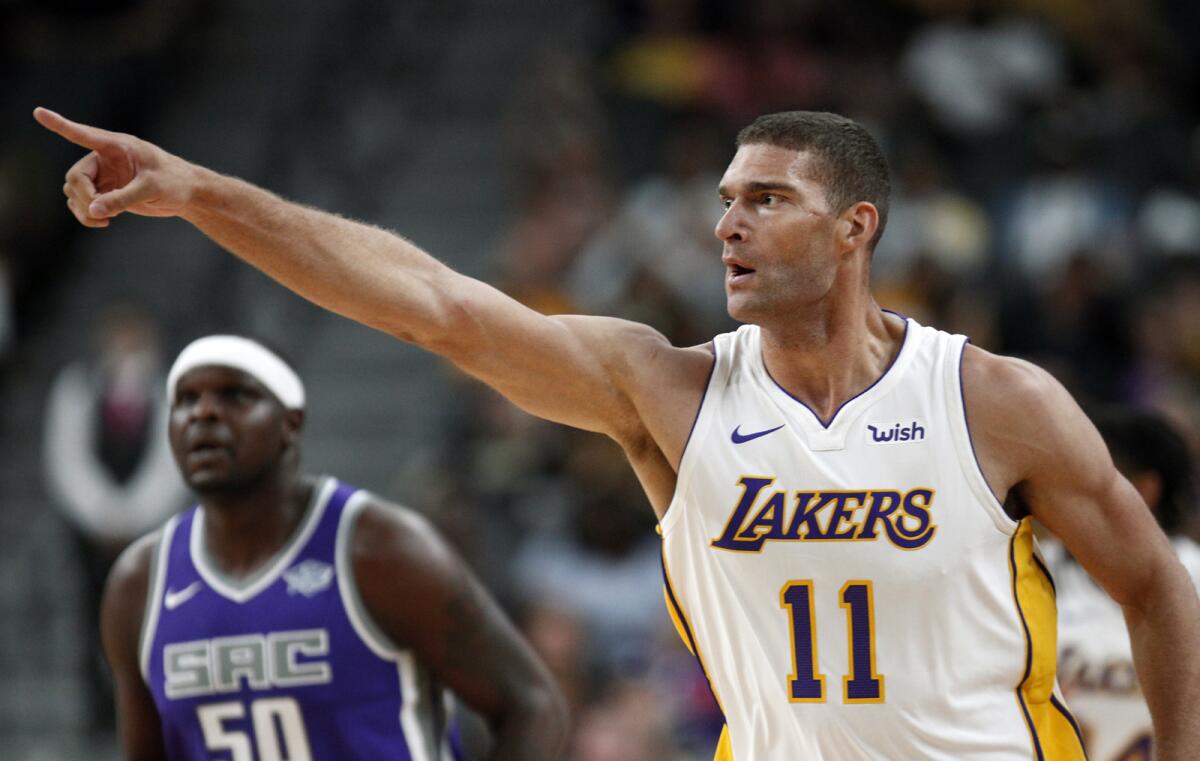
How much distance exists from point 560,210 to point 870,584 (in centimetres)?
826

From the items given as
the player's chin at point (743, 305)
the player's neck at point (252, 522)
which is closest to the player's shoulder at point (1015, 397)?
the player's chin at point (743, 305)

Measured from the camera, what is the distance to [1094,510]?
4.24m

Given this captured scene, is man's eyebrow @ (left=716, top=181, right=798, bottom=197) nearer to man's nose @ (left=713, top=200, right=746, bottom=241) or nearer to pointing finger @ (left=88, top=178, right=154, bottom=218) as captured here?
man's nose @ (left=713, top=200, right=746, bottom=241)

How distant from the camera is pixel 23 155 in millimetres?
14422

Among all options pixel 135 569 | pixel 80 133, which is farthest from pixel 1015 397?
pixel 135 569

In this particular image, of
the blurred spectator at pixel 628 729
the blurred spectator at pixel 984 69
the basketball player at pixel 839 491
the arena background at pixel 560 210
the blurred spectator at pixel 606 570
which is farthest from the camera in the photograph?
the blurred spectator at pixel 984 69

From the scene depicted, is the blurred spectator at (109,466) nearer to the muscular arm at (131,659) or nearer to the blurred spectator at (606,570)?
the blurred spectator at (606,570)

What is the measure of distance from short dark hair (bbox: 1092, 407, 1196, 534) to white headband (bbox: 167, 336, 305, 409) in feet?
8.37

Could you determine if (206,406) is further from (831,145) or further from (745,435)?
(831,145)

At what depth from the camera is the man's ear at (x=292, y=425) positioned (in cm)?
558

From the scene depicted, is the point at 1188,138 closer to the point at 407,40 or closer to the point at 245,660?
the point at 407,40

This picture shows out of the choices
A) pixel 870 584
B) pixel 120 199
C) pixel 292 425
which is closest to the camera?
pixel 120 199

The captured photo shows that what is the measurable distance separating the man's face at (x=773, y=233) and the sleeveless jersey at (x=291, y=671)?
1667mm

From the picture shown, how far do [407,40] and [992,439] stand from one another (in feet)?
38.8
